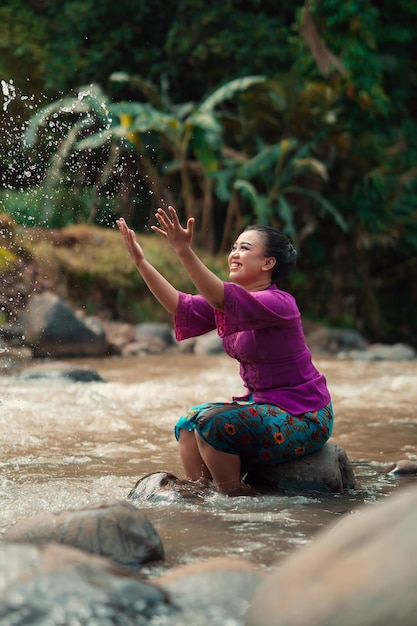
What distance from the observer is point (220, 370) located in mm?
10312

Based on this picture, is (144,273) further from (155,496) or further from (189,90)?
(189,90)

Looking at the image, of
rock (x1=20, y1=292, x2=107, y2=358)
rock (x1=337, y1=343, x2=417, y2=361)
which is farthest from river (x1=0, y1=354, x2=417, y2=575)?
rock (x1=337, y1=343, x2=417, y2=361)

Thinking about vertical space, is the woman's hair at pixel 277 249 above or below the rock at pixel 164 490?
above

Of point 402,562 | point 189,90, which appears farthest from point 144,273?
point 189,90

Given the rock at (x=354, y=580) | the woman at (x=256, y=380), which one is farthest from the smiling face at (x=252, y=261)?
the rock at (x=354, y=580)

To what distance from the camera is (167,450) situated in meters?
5.17

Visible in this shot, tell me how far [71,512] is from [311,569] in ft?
2.89

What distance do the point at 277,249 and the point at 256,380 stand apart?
0.56m

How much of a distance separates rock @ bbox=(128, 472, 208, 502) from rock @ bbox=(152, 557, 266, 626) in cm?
112

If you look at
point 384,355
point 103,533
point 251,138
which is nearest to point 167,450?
point 103,533

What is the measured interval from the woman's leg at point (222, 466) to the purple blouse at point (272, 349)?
0.29 m

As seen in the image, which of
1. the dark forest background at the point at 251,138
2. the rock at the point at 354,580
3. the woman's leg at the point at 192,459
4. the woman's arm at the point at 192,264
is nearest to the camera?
the rock at the point at 354,580

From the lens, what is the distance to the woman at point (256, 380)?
3.74m

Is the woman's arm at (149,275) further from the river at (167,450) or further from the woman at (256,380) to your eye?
the river at (167,450)
